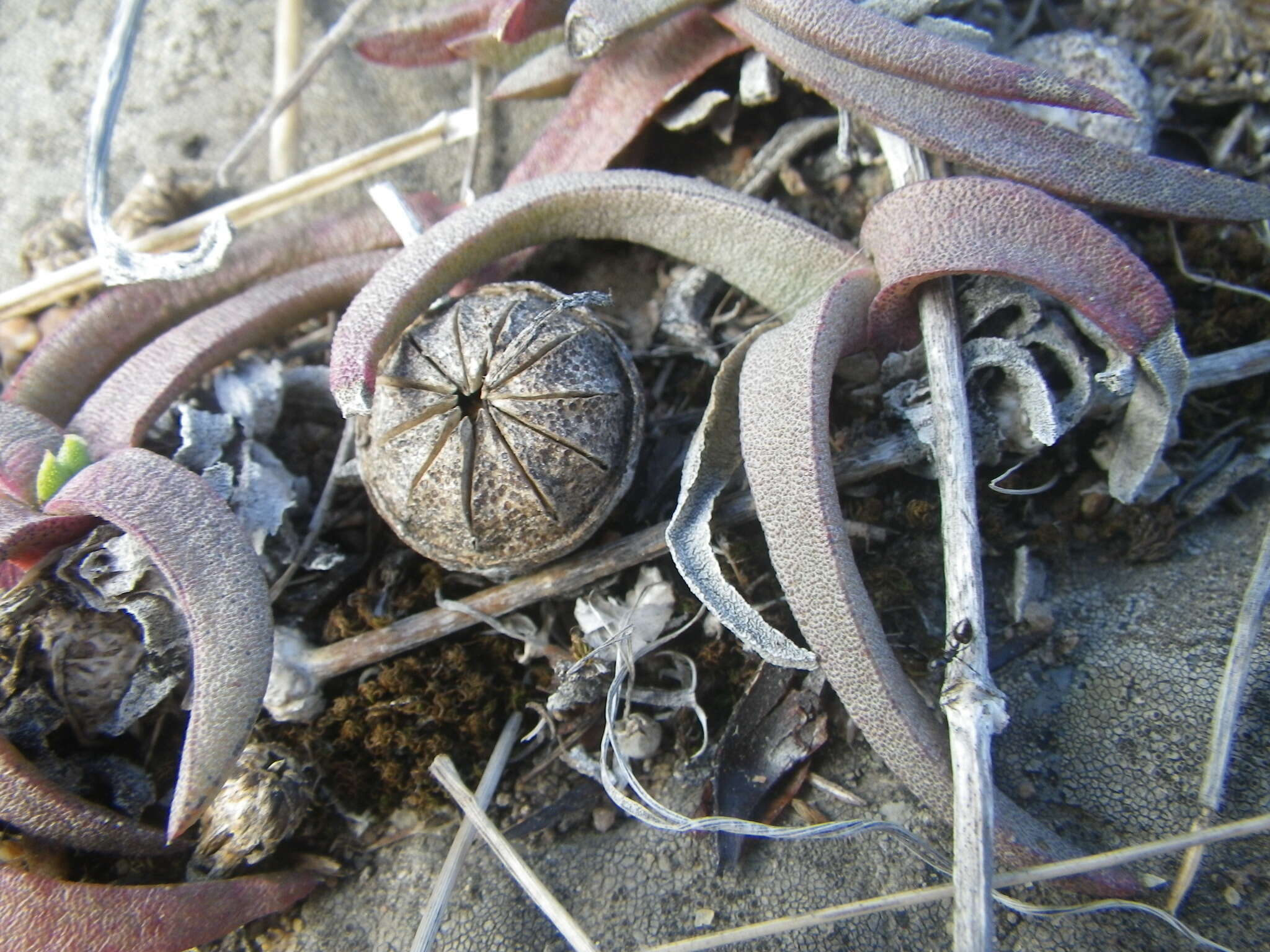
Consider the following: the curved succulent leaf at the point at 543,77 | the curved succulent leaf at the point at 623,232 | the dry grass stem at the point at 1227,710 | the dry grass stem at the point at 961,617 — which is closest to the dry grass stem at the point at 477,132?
the curved succulent leaf at the point at 543,77

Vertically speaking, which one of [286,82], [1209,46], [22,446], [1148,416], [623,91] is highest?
[286,82]

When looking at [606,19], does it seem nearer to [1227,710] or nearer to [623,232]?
[623,232]

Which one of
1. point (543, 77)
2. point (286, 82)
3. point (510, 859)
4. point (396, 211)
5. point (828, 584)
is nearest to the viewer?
point (828, 584)

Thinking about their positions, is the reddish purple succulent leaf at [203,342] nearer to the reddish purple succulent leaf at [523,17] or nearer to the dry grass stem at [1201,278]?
the reddish purple succulent leaf at [523,17]

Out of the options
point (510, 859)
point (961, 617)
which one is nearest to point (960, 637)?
point (961, 617)

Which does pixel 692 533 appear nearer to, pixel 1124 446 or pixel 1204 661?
pixel 1124 446

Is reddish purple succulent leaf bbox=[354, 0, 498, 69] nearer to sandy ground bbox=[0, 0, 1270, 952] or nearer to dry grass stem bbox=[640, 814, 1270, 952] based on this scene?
sandy ground bbox=[0, 0, 1270, 952]

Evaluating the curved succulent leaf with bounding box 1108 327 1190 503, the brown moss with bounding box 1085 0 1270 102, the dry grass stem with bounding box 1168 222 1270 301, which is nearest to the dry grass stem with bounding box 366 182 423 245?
the curved succulent leaf with bounding box 1108 327 1190 503
